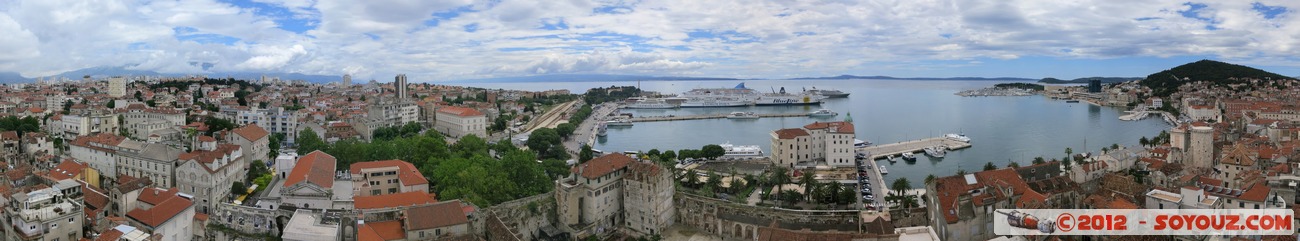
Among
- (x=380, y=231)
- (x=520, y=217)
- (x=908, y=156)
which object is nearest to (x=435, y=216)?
(x=380, y=231)

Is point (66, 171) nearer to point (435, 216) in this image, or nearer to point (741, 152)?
point (435, 216)

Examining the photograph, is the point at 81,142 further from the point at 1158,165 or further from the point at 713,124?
the point at 713,124

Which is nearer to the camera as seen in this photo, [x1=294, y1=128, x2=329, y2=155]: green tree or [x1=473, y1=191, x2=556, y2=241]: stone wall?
[x1=473, y1=191, x2=556, y2=241]: stone wall

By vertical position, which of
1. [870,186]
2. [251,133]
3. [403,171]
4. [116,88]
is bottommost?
[870,186]

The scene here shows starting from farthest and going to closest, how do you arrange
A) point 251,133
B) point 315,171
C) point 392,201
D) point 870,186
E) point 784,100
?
point 784,100 < point 870,186 < point 251,133 < point 315,171 < point 392,201

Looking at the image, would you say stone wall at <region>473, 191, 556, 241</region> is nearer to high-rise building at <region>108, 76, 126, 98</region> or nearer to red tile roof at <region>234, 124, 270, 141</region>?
red tile roof at <region>234, 124, 270, 141</region>

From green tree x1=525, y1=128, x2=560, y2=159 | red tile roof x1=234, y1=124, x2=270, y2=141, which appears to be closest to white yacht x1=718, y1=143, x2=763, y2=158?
green tree x1=525, y1=128, x2=560, y2=159
